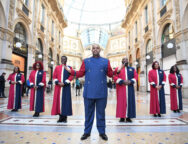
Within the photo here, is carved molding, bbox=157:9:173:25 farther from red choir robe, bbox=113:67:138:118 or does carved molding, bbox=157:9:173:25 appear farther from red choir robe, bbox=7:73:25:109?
red choir robe, bbox=7:73:25:109

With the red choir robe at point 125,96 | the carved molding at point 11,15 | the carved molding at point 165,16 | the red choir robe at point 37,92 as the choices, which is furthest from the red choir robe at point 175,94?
the carved molding at point 11,15

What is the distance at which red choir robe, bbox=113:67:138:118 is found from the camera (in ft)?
10.8

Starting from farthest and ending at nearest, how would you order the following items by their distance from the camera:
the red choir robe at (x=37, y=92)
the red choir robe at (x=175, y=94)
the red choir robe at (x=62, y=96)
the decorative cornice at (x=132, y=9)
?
the decorative cornice at (x=132, y=9)
the red choir robe at (x=175, y=94)
the red choir robe at (x=37, y=92)
the red choir robe at (x=62, y=96)

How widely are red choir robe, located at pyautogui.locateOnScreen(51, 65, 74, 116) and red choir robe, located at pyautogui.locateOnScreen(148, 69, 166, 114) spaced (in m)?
2.41

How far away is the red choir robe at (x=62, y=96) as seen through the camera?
3.22 metres

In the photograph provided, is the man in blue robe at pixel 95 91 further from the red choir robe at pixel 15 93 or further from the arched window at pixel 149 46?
the arched window at pixel 149 46

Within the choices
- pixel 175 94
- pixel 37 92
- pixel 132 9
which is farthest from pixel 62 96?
pixel 132 9

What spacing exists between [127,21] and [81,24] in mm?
17098

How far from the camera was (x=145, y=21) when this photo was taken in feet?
47.8

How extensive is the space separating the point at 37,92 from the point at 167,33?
415 inches

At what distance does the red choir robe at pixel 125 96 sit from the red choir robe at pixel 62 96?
3.88ft

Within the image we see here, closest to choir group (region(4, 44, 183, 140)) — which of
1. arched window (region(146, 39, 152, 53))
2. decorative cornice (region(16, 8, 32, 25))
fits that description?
decorative cornice (region(16, 8, 32, 25))

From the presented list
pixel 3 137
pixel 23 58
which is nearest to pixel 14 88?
pixel 3 137

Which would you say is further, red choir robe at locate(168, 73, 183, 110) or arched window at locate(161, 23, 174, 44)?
arched window at locate(161, 23, 174, 44)
